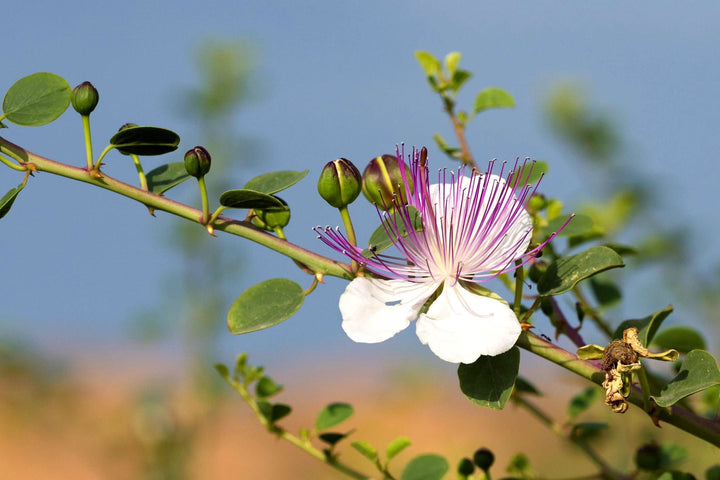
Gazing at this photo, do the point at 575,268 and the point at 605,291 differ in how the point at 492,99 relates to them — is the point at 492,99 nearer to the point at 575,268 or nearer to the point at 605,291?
the point at 605,291

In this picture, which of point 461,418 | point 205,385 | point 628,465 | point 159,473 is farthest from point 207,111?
point 461,418

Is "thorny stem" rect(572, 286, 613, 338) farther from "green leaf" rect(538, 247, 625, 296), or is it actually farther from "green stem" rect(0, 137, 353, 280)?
"green stem" rect(0, 137, 353, 280)

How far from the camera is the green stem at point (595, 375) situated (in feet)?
3.14

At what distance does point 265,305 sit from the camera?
106 cm

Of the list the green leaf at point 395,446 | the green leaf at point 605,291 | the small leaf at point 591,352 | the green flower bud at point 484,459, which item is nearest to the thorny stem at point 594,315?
the green leaf at point 605,291

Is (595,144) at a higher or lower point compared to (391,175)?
higher

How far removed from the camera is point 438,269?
1.04 metres

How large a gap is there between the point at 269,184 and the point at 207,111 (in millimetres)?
4820

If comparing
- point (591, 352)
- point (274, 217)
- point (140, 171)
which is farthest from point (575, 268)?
point (140, 171)

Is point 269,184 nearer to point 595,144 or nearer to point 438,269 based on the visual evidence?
point 438,269

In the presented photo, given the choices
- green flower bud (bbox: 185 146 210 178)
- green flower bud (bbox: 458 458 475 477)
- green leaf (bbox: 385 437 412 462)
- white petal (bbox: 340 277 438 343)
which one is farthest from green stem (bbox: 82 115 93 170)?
green flower bud (bbox: 458 458 475 477)

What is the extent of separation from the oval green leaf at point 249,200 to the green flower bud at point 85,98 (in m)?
0.25

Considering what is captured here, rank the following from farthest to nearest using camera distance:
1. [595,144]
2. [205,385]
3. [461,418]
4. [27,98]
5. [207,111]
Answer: [461,418] < [207,111] < [205,385] < [595,144] < [27,98]

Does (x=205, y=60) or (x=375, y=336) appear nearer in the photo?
(x=375, y=336)
